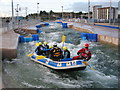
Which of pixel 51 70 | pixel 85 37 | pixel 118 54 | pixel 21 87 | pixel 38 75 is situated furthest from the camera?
pixel 85 37

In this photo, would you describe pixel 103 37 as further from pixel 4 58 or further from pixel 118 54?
pixel 4 58

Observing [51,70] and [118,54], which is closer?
[51,70]

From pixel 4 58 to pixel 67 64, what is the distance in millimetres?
6639

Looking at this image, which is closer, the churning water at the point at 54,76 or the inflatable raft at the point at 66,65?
the churning water at the point at 54,76

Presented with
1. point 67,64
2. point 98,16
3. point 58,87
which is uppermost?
point 98,16

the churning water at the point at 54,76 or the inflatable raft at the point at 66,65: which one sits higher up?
the inflatable raft at the point at 66,65

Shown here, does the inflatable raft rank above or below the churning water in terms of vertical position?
above

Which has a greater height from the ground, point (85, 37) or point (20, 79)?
point (85, 37)

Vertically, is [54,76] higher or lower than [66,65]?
lower

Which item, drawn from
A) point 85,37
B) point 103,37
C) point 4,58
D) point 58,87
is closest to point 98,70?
point 58,87

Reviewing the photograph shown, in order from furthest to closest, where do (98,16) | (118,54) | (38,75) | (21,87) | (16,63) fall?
(98,16)
(118,54)
(16,63)
(38,75)
(21,87)

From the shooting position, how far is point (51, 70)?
13578 mm

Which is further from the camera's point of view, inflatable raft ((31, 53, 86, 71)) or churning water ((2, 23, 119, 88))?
inflatable raft ((31, 53, 86, 71))

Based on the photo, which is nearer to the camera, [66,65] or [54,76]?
[66,65]
